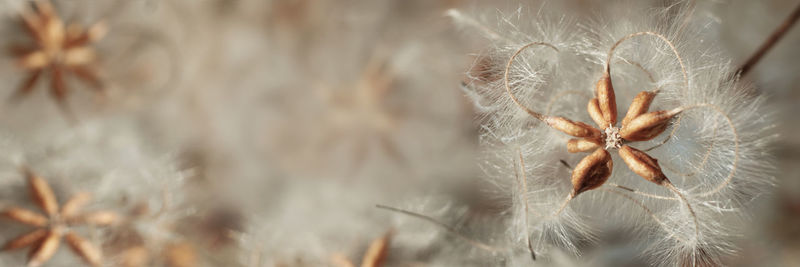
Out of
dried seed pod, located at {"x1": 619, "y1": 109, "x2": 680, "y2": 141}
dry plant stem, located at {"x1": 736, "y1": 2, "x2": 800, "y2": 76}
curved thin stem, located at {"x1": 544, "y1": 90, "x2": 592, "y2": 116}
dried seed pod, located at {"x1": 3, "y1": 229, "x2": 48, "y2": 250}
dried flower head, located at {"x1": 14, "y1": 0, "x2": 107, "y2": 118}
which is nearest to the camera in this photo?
dried seed pod, located at {"x1": 619, "y1": 109, "x2": 680, "y2": 141}

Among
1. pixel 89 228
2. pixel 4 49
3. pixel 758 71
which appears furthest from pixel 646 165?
pixel 4 49

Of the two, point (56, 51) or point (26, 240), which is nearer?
point (26, 240)

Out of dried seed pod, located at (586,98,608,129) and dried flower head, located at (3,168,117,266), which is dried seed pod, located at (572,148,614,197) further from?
dried flower head, located at (3,168,117,266)

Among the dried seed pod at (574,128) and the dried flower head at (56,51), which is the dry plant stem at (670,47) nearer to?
the dried seed pod at (574,128)

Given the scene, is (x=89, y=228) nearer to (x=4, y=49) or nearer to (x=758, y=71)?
(x=4, y=49)

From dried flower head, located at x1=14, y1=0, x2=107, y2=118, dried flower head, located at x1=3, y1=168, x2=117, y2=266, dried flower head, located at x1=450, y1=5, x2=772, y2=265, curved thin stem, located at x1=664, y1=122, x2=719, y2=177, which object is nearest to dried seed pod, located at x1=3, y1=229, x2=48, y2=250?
dried flower head, located at x1=3, y1=168, x2=117, y2=266

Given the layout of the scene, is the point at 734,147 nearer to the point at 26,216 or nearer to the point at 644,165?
the point at 644,165

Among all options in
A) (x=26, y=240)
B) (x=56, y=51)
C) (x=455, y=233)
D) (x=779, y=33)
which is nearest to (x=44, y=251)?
(x=26, y=240)
